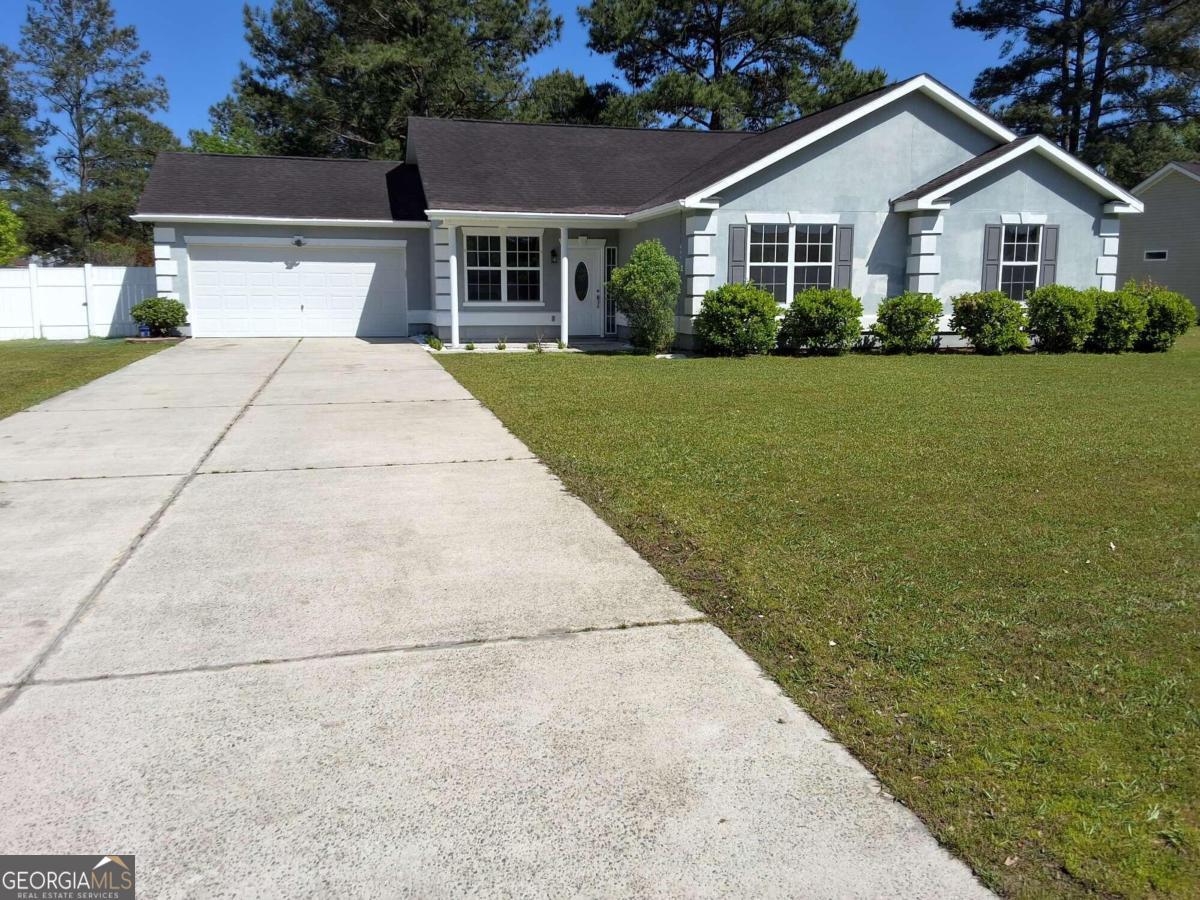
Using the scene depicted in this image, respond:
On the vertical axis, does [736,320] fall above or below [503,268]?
below

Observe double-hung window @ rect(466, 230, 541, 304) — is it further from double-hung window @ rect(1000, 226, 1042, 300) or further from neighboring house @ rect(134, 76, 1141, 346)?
double-hung window @ rect(1000, 226, 1042, 300)

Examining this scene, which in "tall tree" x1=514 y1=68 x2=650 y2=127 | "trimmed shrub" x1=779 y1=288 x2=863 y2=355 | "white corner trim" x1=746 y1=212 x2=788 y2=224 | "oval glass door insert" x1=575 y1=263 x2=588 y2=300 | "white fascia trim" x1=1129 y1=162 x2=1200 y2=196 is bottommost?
"trimmed shrub" x1=779 y1=288 x2=863 y2=355

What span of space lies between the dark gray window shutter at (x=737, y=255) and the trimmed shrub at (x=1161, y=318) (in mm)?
8079

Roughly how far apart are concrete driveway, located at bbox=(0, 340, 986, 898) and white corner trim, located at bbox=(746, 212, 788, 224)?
11843 millimetres

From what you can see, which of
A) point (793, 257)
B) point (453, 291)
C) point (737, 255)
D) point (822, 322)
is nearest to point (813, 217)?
point (793, 257)

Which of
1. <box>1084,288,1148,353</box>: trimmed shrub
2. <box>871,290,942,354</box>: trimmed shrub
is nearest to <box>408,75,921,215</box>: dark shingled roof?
<box>871,290,942,354</box>: trimmed shrub

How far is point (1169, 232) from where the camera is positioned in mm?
30531

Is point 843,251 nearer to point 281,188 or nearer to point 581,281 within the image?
point 581,281

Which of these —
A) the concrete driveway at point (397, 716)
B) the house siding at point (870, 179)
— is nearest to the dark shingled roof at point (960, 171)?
the house siding at point (870, 179)

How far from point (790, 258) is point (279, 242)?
11.3 metres

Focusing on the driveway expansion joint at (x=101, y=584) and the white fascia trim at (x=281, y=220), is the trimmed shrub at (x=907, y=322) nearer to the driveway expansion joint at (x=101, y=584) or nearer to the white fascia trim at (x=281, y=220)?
the white fascia trim at (x=281, y=220)

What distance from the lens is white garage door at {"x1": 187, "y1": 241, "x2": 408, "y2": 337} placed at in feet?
65.7

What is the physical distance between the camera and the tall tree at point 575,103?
31.9 meters

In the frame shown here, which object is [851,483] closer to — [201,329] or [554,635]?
[554,635]
